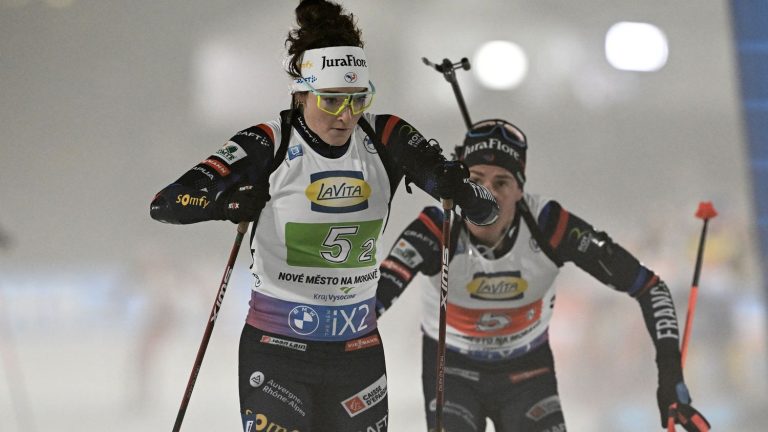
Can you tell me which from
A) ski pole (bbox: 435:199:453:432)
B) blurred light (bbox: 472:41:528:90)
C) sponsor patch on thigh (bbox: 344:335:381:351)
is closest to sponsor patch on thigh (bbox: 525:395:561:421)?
ski pole (bbox: 435:199:453:432)

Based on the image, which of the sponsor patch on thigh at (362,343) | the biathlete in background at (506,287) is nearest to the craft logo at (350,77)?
the sponsor patch on thigh at (362,343)

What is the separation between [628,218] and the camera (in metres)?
5.71

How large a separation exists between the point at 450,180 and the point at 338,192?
0.27 m

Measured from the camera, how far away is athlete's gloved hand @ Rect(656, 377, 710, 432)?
Answer: 314 centimetres

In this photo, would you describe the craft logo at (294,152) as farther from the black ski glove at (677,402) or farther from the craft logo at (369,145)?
the black ski glove at (677,402)

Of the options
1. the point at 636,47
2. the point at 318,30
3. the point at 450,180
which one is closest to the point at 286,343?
the point at 450,180

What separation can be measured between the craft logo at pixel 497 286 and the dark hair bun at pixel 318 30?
1.04 m

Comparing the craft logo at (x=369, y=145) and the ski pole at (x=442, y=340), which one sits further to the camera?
the ski pole at (x=442, y=340)

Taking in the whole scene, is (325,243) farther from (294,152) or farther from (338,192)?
(294,152)

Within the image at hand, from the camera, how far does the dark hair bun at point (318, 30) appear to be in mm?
2559

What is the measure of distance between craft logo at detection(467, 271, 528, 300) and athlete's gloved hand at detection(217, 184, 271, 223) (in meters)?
1.17

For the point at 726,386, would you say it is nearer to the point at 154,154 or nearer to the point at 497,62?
the point at 497,62

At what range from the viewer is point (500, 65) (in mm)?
5699

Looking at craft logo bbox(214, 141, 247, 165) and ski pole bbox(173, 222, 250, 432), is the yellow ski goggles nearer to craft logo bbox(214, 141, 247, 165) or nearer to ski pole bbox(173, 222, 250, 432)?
craft logo bbox(214, 141, 247, 165)
